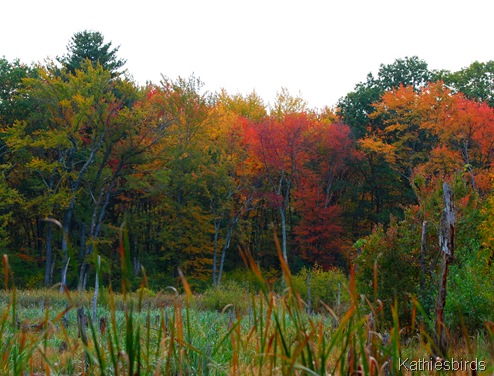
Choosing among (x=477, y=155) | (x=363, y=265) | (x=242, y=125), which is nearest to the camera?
(x=363, y=265)

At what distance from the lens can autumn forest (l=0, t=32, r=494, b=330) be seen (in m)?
29.8

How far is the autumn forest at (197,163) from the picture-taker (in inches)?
1173

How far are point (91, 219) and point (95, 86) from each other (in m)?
7.09

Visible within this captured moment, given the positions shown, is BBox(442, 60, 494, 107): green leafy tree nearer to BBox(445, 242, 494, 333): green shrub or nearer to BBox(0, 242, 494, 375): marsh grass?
BBox(445, 242, 494, 333): green shrub

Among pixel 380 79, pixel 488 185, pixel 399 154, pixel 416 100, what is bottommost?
pixel 488 185

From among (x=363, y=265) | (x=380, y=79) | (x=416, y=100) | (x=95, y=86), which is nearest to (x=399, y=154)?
(x=416, y=100)

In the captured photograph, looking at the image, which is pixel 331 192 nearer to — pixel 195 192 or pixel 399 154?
pixel 399 154

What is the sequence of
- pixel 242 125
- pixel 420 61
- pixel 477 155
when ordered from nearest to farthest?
pixel 477 155 → pixel 242 125 → pixel 420 61

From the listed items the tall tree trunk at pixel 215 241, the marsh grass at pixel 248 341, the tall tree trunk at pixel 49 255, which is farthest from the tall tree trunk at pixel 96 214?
the marsh grass at pixel 248 341

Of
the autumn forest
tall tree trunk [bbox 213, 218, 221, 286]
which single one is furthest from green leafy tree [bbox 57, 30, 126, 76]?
tall tree trunk [bbox 213, 218, 221, 286]

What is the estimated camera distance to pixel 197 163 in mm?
32812

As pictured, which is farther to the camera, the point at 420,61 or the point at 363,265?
the point at 420,61

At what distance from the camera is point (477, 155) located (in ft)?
99.4

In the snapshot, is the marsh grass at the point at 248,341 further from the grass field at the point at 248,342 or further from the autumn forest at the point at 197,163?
the autumn forest at the point at 197,163
